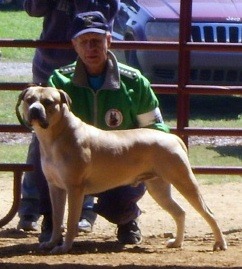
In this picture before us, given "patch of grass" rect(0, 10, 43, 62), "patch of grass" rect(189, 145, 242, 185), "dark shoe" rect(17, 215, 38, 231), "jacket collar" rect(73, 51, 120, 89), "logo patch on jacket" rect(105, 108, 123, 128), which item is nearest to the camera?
"jacket collar" rect(73, 51, 120, 89)

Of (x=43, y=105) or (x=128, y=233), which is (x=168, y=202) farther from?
(x=43, y=105)

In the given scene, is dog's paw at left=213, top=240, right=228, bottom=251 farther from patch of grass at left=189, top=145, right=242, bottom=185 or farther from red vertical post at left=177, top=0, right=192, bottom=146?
patch of grass at left=189, top=145, right=242, bottom=185

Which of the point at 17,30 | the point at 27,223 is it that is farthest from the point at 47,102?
the point at 17,30

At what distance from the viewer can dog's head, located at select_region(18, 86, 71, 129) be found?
568 centimetres

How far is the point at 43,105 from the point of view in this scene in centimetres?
576

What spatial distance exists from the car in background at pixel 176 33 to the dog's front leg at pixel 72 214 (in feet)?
16.1

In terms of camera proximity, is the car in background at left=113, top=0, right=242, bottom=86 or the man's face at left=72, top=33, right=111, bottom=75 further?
the car in background at left=113, top=0, right=242, bottom=86

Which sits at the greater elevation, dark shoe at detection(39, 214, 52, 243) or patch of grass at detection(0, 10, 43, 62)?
patch of grass at detection(0, 10, 43, 62)

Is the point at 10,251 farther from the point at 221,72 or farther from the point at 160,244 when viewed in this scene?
the point at 221,72

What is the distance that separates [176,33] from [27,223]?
4.43 m

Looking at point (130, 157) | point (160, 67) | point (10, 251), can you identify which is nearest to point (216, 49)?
point (130, 157)

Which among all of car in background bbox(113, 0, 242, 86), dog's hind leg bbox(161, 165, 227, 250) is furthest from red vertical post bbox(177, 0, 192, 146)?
car in background bbox(113, 0, 242, 86)

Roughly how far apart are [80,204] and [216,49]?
1738 mm

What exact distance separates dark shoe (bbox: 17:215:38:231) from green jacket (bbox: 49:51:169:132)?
3.52ft
